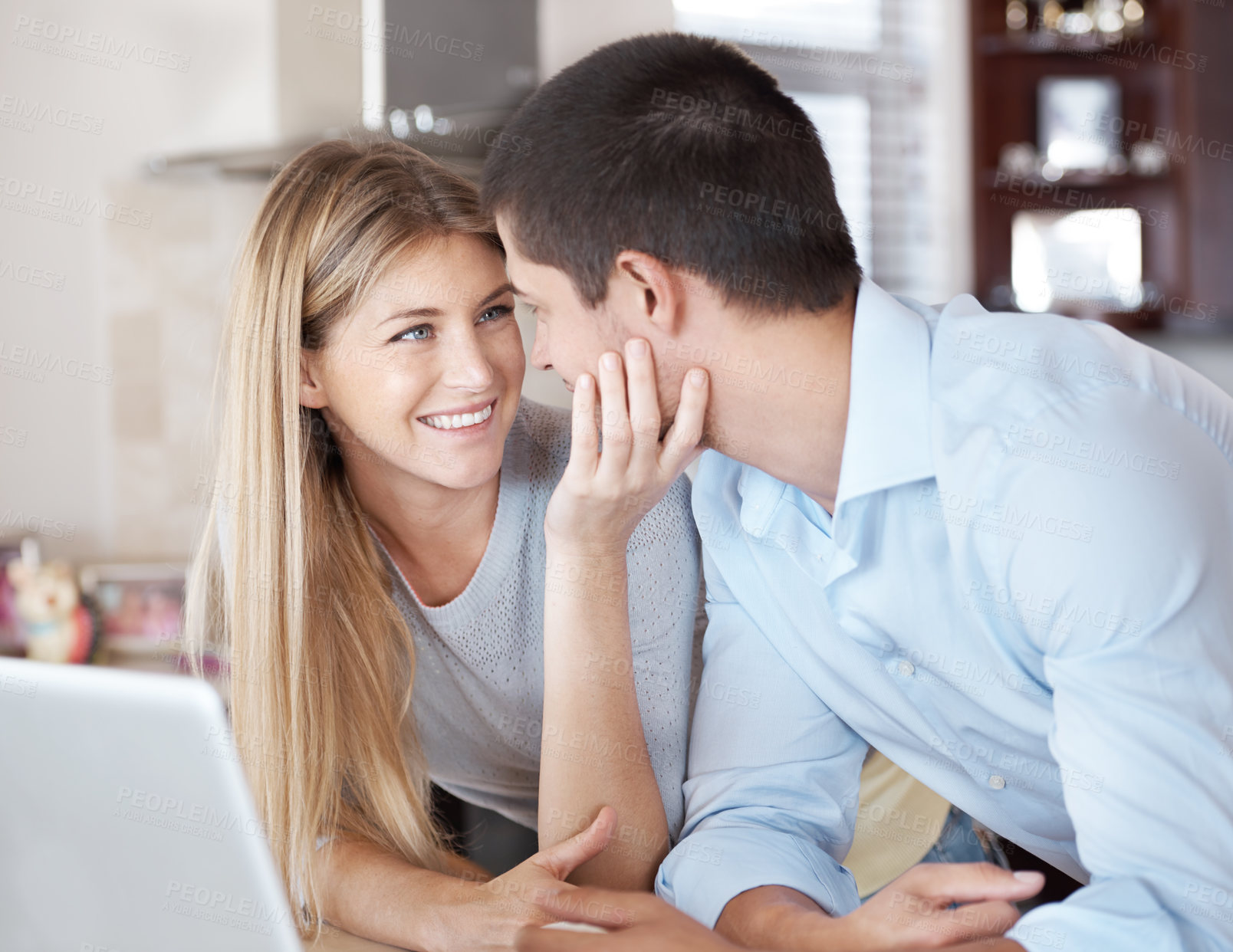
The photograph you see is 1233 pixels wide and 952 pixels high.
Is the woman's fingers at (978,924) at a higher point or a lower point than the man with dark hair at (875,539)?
lower

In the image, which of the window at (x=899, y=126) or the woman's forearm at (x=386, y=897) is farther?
the window at (x=899, y=126)

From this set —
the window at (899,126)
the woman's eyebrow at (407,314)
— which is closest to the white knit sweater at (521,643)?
the woman's eyebrow at (407,314)

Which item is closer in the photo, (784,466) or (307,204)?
(784,466)

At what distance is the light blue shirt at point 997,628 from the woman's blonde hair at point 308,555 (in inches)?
12.7

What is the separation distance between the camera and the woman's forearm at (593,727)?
41.4 inches

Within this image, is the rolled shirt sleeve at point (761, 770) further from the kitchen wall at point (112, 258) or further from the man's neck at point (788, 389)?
the kitchen wall at point (112, 258)

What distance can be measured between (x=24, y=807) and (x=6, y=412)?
1.90 meters

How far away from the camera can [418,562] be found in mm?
1320

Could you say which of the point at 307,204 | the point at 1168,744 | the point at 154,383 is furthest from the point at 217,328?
the point at 1168,744

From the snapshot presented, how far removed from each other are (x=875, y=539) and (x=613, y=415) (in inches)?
9.5

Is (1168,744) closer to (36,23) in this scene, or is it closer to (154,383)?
(154,383)

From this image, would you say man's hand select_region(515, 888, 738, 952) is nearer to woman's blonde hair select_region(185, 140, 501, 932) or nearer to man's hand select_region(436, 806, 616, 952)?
man's hand select_region(436, 806, 616, 952)

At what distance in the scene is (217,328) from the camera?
2465mm

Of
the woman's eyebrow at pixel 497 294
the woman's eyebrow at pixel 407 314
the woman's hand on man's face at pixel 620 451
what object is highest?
the woman's eyebrow at pixel 497 294
